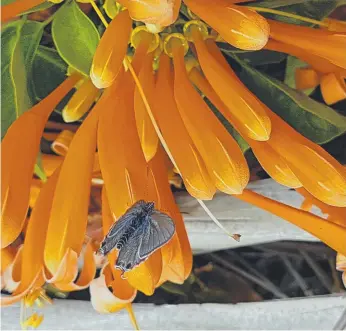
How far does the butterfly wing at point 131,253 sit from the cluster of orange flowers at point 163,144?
27 millimetres

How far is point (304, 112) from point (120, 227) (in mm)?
178

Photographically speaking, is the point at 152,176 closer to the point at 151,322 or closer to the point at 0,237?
the point at 0,237

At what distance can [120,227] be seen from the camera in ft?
1.00

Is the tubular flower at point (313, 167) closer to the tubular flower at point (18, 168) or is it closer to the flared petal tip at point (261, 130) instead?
the flared petal tip at point (261, 130)

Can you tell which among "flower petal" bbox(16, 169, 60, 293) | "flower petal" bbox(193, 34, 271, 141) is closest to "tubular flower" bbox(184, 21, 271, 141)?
"flower petal" bbox(193, 34, 271, 141)

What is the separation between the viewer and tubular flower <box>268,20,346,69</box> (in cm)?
34

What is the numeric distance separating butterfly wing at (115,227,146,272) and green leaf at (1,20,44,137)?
5.4 inches

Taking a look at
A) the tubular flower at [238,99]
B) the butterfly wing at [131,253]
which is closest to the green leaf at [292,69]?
the tubular flower at [238,99]

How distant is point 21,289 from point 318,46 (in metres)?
0.21

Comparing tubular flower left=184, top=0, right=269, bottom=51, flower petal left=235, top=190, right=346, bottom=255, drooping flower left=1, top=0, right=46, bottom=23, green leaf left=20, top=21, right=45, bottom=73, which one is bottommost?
flower petal left=235, top=190, right=346, bottom=255

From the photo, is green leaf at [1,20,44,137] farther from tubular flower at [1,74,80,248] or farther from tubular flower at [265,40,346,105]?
tubular flower at [265,40,346,105]

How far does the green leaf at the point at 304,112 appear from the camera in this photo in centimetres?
43

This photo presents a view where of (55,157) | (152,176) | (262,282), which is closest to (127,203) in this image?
(152,176)

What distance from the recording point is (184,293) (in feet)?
1.79
